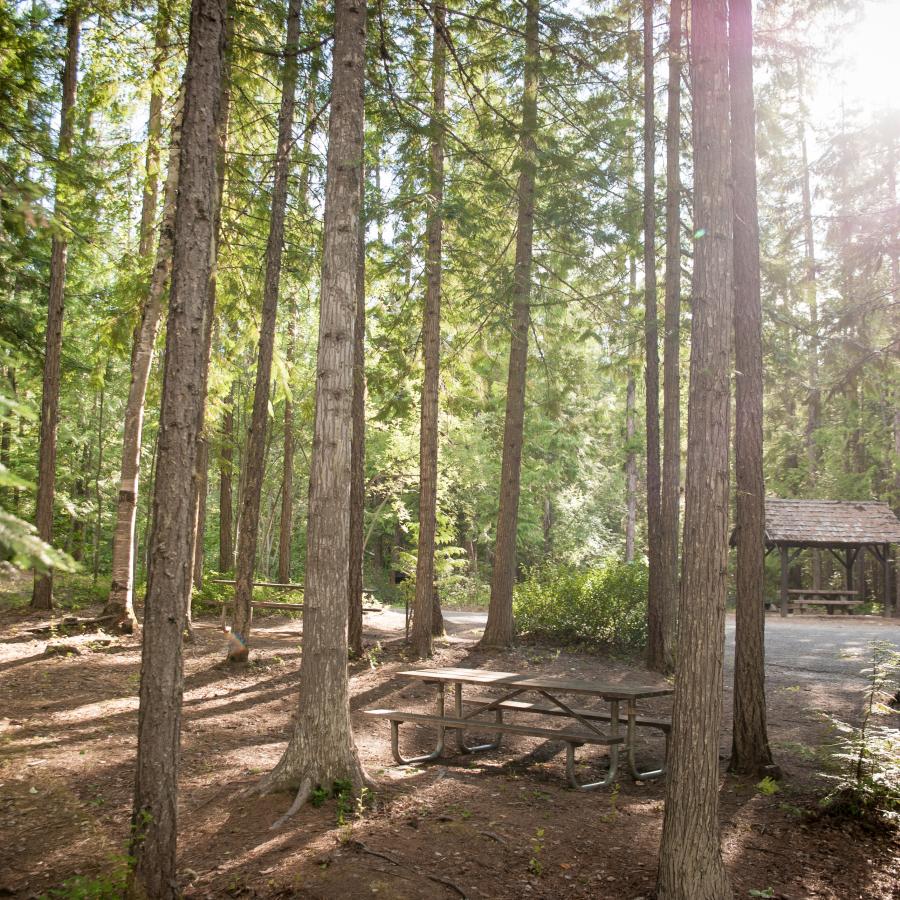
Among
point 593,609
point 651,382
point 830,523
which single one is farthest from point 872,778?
point 830,523

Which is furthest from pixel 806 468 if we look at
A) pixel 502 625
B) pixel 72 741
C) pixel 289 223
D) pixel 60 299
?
pixel 72 741

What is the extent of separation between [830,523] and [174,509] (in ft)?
71.8

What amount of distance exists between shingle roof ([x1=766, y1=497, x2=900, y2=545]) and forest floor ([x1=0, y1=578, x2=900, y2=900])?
1273cm

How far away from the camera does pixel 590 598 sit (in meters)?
14.6

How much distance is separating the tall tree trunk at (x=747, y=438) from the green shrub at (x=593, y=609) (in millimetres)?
6884

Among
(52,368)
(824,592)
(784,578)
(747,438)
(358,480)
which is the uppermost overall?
(52,368)

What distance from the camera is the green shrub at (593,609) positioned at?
14.2 m

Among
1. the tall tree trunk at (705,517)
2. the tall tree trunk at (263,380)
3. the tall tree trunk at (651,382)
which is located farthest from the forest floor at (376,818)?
the tall tree trunk at (651,382)

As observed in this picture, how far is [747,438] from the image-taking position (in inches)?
294

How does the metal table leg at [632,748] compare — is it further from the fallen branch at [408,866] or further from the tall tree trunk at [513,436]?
the tall tree trunk at [513,436]

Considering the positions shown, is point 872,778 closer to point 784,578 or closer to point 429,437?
point 429,437

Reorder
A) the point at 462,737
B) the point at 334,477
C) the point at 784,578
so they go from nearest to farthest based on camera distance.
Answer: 1. the point at 334,477
2. the point at 462,737
3. the point at 784,578

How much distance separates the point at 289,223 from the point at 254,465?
155 inches

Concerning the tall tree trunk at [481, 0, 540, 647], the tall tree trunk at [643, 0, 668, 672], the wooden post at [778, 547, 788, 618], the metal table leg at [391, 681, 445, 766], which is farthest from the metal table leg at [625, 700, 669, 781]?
the wooden post at [778, 547, 788, 618]
